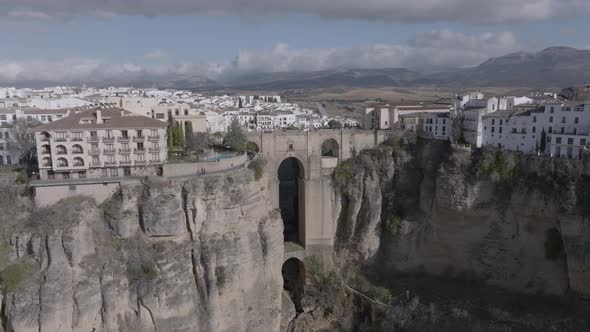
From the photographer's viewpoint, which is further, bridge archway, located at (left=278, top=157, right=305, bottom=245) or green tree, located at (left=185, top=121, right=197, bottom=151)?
bridge archway, located at (left=278, top=157, right=305, bottom=245)

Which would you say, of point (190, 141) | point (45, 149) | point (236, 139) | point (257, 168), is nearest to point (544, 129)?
point (257, 168)

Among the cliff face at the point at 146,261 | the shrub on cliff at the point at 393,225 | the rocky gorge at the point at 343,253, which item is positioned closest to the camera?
the cliff face at the point at 146,261

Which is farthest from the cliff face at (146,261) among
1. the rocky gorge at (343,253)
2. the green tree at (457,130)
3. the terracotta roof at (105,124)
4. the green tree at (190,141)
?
the green tree at (457,130)

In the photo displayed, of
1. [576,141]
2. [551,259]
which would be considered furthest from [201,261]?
[576,141]

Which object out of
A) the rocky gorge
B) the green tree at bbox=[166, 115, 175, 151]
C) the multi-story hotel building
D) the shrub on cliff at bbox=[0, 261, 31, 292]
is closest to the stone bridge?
the rocky gorge

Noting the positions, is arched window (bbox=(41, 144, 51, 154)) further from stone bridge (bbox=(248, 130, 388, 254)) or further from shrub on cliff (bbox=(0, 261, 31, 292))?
stone bridge (bbox=(248, 130, 388, 254))

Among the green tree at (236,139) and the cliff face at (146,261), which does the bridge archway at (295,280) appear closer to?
the cliff face at (146,261)

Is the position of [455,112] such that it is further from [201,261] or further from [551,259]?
[201,261]
